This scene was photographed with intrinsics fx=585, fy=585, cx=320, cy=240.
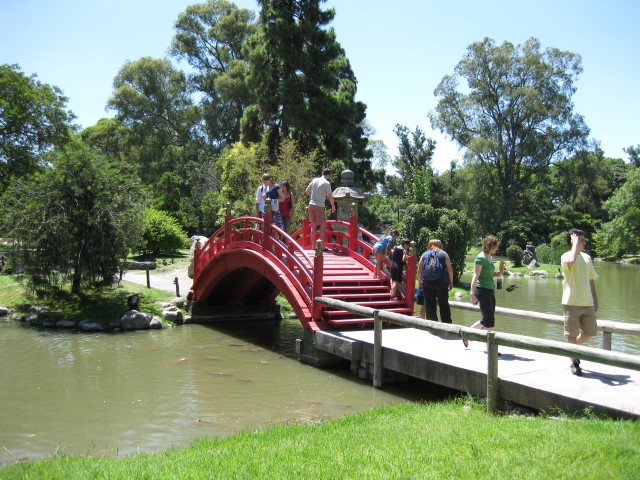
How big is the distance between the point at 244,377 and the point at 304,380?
1.19m

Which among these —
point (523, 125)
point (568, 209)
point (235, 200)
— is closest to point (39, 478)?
point (235, 200)

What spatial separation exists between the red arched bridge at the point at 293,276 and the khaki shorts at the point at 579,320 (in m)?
4.37

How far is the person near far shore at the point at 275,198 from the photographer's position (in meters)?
13.9

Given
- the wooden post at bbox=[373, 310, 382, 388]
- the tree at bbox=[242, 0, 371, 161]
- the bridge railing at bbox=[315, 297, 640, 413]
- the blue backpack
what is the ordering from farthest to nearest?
the tree at bbox=[242, 0, 371, 161], the blue backpack, the wooden post at bbox=[373, 310, 382, 388], the bridge railing at bbox=[315, 297, 640, 413]

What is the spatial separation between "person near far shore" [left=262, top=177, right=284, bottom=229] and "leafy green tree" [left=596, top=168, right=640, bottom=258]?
37.2 meters

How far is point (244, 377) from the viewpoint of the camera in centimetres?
1083

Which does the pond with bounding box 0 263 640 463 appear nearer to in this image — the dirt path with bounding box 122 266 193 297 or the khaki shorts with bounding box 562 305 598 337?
the khaki shorts with bounding box 562 305 598 337

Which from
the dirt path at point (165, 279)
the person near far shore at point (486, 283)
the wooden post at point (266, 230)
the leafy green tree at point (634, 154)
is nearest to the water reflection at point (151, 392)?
the person near far shore at point (486, 283)

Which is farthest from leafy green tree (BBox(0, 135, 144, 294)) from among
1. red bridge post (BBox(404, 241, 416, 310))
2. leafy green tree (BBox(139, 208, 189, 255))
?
leafy green tree (BBox(139, 208, 189, 255))

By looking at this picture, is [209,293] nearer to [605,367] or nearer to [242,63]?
[605,367]

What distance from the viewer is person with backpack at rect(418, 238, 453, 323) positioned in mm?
9906

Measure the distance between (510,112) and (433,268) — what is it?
39.5 meters

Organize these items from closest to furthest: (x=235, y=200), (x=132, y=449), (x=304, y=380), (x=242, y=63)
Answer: (x=132, y=449) < (x=304, y=380) < (x=235, y=200) < (x=242, y=63)

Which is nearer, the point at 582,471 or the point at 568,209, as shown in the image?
the point at 582,471
